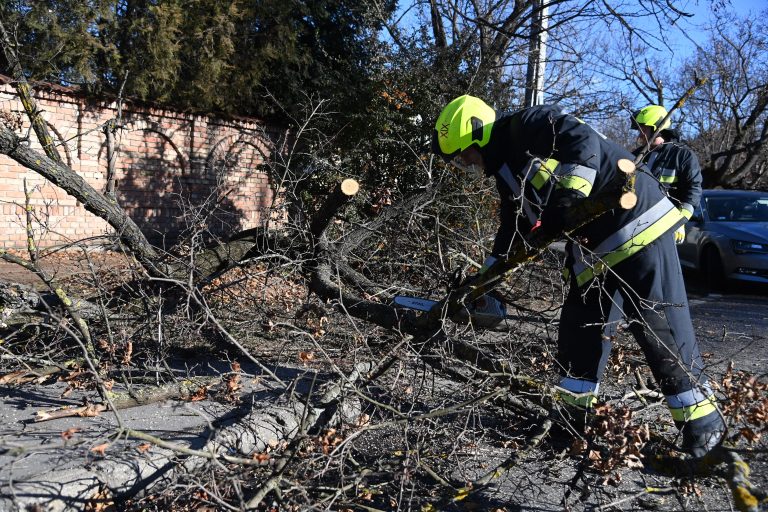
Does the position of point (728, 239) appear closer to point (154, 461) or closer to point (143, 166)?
point (154, 461)

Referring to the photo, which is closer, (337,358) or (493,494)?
(493,494)

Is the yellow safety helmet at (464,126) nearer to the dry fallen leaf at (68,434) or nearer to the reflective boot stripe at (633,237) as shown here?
the reflective boot stripe at (633,237)

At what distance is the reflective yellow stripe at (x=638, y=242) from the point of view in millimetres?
3041

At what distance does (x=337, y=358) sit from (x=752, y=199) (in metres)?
7.64

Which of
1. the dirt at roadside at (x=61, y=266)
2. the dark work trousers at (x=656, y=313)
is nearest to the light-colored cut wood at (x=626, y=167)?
the dark work trousers at (x=656, y=313)

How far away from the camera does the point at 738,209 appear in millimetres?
9008

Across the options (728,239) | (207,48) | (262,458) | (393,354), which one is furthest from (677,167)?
(207,48)

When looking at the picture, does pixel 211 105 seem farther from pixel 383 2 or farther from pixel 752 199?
pixel 752 199

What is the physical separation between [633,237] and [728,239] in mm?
6271

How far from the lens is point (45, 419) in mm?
3189

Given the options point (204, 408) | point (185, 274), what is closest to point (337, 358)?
point (204, 408)

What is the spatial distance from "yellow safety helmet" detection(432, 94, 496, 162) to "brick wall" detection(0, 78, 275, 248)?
5.37m

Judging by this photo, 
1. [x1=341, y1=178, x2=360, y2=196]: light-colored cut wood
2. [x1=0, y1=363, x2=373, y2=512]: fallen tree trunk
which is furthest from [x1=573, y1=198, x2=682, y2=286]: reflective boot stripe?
[x1=341, y1=178, x2=360, y2=196]: light-colored cut wood

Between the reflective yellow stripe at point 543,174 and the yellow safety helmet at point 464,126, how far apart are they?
14.2 inches
